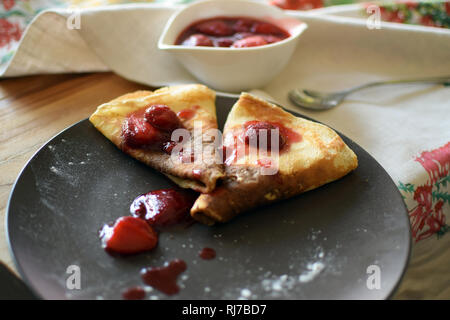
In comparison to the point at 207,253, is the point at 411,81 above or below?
above

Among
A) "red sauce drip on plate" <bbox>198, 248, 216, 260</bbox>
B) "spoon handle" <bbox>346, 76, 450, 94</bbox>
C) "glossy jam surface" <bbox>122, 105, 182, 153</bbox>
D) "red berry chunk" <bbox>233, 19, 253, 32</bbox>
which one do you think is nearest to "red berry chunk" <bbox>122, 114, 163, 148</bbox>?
"glossy jam surface" <bbox>122, 105, 182, 153</bbox>

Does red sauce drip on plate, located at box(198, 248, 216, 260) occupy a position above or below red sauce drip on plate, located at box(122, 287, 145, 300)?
above

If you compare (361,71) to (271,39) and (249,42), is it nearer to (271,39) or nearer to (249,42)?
(271,39)

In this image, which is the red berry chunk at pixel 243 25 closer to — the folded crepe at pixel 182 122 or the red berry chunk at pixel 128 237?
the folded crepe at pixel 182 122

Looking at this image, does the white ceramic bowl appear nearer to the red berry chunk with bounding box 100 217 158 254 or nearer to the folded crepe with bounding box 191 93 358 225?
the folded crepe with bounding box 191 93 358 225

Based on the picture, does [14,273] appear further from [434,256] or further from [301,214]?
[434,256]

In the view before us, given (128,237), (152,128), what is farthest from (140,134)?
(128,237)
